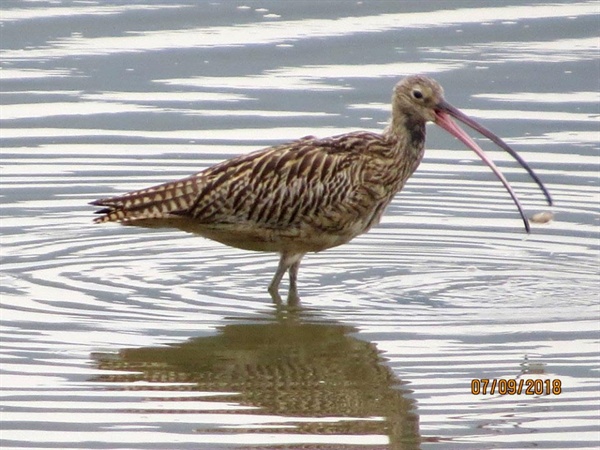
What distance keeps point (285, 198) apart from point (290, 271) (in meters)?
0.50

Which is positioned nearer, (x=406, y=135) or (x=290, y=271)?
(x=290, y=271)

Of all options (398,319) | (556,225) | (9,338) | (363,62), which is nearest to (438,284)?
(398,319)

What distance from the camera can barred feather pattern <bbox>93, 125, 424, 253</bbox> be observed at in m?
11.8

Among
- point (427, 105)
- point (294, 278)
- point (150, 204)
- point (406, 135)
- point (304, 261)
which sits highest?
point (427, 105)

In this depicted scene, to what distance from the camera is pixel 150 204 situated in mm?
11781

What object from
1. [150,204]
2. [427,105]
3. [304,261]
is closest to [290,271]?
[304,261]

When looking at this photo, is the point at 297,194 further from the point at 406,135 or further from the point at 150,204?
the point at 150,204
